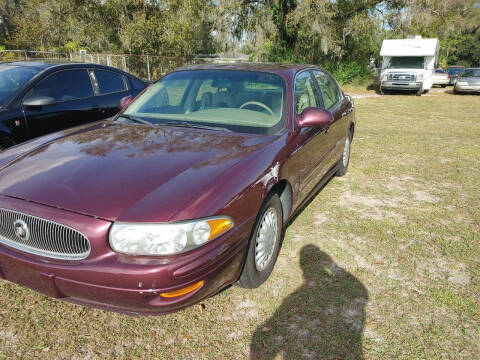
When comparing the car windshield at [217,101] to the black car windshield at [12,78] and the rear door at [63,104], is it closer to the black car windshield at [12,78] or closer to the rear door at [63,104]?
the rear door at [63,104]

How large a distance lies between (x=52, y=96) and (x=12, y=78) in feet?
1.81

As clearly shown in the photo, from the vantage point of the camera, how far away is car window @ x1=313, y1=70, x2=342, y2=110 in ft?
14.3

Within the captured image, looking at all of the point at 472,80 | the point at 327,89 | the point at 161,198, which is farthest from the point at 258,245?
the point at 472,80

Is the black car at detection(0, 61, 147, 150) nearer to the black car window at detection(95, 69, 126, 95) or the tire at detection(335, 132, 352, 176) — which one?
the black car window at detection(95, 69, 126, 95)

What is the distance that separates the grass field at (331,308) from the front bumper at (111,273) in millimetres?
402

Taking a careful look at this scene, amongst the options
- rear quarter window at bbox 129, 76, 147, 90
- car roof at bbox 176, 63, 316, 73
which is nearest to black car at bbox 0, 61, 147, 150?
rear quarter window at bbox 129, 76, 147, 90

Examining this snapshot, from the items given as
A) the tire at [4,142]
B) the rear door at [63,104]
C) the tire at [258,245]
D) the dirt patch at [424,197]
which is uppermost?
the rear door at [63,104]

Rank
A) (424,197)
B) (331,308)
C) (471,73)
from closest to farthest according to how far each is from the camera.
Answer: (331,308), (424,197), (471,73)

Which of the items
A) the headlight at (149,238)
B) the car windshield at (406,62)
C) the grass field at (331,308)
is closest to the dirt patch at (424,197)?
the grass field at (331,308)

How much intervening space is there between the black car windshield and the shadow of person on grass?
4012mm

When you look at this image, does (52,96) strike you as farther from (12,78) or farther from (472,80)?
(472,80)

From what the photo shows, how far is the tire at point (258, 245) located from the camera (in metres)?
2.60

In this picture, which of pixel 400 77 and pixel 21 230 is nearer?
pixel 21 230

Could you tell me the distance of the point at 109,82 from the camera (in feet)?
18.9
